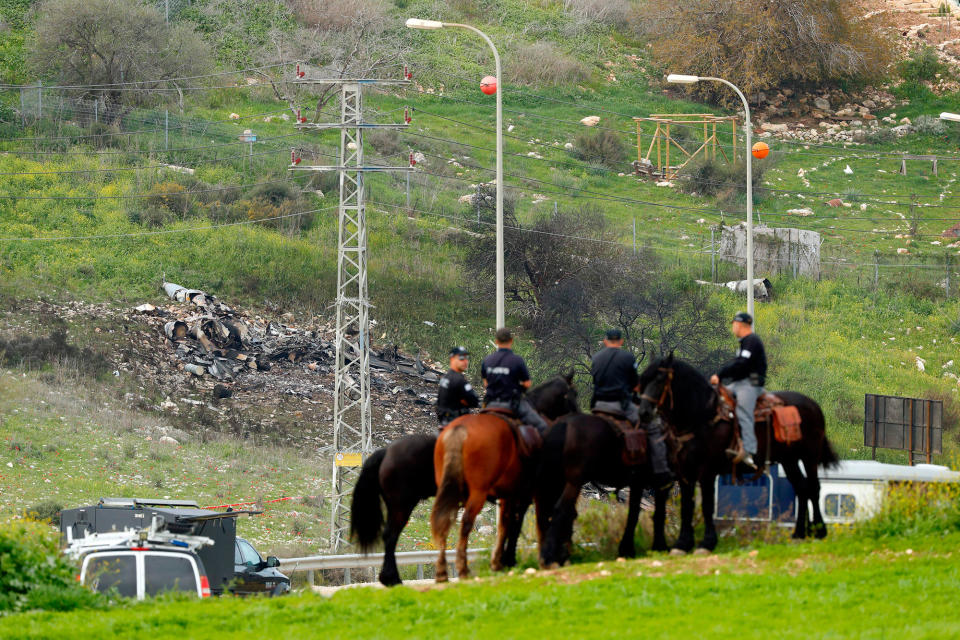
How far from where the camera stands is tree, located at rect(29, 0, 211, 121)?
62438 mm

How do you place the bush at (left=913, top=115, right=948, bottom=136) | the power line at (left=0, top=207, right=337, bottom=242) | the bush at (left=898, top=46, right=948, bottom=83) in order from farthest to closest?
the bush at (left=898, top=46, right=948, bottom=83) → the bush at (left=913, top=115, right=948, bottom=136) → the power line at (left=0, top=207, right=337, bottom=242)

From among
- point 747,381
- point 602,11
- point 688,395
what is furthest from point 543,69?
point 688,395

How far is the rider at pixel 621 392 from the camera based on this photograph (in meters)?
15.4

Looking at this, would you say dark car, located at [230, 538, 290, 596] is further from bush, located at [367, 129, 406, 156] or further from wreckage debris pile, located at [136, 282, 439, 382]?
bush, located at [367, 129, 406, 156]

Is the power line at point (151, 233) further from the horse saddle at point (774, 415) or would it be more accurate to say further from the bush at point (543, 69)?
the horse saddle at point (774, 415)

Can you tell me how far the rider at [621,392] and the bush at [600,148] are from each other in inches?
2007

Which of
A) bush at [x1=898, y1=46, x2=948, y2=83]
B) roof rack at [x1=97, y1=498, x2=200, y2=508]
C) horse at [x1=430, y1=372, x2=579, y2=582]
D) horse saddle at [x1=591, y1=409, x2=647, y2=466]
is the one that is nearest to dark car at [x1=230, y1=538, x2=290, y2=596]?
roof rack at [x1=97, y1=498, x2=200, y2=508]

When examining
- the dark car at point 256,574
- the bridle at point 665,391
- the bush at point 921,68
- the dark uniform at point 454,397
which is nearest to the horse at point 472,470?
the dark uniform at point 454,397

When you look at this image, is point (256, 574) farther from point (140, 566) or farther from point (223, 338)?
point (223, 338)

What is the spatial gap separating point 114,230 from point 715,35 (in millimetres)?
41216

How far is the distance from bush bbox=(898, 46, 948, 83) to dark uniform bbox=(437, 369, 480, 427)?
242 feet

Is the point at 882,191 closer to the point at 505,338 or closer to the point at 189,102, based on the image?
the point at 189,102

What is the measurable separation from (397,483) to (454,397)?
1287mm

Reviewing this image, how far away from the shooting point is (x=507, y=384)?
15.4 meters
